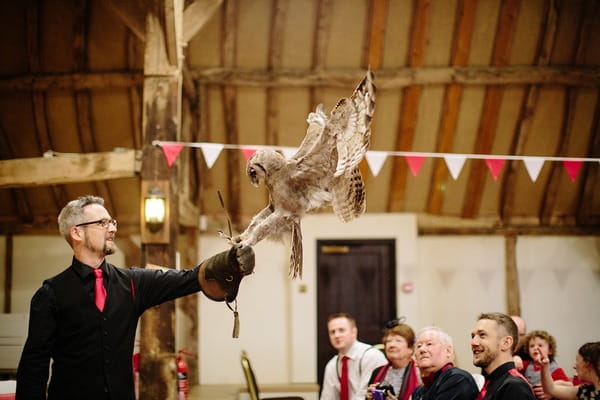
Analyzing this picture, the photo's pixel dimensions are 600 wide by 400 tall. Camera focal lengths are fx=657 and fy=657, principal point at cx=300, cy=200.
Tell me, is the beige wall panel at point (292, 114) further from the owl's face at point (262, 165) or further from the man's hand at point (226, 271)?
the owl's face at point (262, 165)

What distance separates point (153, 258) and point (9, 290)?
12.3ft

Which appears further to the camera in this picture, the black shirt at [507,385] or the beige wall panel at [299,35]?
the beige wall panel at [299,35]

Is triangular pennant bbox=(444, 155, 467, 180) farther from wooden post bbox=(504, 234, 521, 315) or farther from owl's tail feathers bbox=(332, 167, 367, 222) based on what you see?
owl's tail feathers bbox=(332, 167, 367, 222)

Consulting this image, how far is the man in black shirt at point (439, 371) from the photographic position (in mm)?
3002

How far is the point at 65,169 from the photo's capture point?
452cm

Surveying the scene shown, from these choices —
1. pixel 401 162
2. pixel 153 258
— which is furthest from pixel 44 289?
pixel 401 162

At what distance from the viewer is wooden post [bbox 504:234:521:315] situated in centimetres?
740

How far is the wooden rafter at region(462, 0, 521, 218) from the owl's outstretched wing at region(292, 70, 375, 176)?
17.2ft

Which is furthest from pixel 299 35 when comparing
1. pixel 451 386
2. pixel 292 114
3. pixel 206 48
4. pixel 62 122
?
pixel 451 386

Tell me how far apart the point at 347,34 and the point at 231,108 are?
142cm

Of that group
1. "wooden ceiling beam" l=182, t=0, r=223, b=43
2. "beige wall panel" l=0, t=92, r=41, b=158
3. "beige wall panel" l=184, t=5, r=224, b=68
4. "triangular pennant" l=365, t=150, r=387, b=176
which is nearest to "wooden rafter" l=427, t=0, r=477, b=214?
"triangular pennant" l=365, t=150, r=387, b=176

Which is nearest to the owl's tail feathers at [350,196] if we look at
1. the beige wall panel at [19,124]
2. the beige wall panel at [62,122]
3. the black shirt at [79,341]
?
the black shirt at [79,341]

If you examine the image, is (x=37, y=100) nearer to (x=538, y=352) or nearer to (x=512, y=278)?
(x=538, y=352)

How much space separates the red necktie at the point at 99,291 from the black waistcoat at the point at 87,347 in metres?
Answer: 0.01
